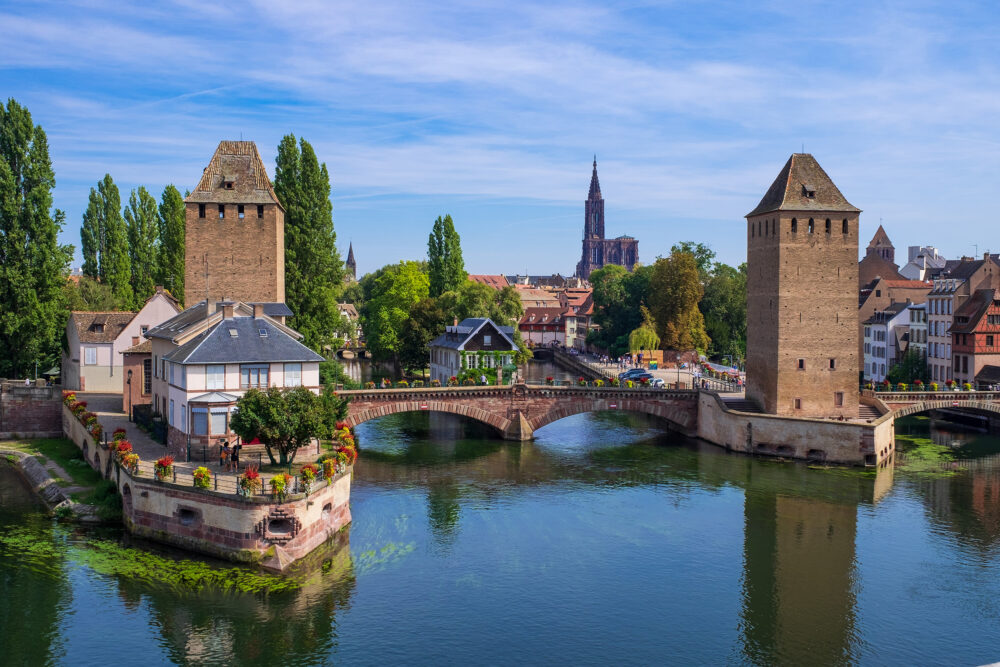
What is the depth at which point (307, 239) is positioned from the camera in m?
63.6

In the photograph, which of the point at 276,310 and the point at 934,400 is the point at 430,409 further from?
the point at 934,400

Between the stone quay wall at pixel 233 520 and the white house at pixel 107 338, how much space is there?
847 inches

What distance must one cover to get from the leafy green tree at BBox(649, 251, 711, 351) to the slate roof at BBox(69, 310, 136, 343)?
187ft

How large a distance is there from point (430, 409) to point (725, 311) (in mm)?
56867

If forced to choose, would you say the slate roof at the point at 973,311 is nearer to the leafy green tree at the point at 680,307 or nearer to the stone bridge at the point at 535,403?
the stone bridge at the point at 535,403

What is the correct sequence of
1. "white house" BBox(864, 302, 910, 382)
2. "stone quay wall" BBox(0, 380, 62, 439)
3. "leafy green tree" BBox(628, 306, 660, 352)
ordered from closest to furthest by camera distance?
"stone quay wall" BBox(0, 380, 62, 439) < "white house" BBox(864, 302, 910, 382) < "leafy green tree" BBox(628, 306, 660, 352)

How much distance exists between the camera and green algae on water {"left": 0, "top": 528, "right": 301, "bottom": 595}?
100ft

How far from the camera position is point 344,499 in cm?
3812

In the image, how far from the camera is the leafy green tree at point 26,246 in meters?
56.2

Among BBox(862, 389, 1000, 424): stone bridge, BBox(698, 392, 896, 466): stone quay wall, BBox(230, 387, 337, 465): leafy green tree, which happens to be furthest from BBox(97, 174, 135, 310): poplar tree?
BBox(862, 389, 1000, 424): stone bridge

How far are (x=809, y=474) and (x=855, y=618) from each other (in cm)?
2136

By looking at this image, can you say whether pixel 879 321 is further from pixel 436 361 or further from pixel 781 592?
pixel 781 592

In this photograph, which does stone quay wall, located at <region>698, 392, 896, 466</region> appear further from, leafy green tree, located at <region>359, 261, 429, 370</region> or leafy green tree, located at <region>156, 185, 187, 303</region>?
leafy green tree, located at <region>156, 185, 187, 303</region>

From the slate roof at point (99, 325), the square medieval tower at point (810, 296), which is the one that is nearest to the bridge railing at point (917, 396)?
the square medieval tower at point (810, 296)
